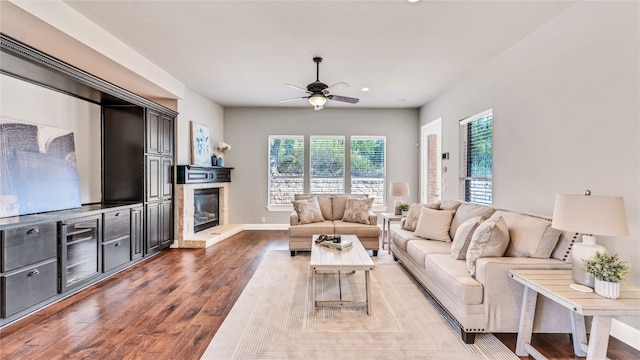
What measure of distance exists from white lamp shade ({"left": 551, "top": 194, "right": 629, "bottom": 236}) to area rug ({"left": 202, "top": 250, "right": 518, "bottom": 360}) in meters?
1.03

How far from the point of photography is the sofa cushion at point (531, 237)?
2.39 meters

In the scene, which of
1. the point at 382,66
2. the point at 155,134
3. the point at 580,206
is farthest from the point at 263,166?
the point at 580,206

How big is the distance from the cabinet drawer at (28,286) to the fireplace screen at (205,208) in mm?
2830

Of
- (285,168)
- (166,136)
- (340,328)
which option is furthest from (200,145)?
(340,328)

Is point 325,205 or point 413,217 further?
point 325,205

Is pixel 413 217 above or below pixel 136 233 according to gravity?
above

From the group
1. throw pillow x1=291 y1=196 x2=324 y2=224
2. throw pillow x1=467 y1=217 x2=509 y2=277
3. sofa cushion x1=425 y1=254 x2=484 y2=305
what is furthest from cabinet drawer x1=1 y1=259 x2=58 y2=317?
throw pillow x1=467 y1=217 x2=509 y2=277

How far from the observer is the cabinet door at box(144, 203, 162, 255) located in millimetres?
4488

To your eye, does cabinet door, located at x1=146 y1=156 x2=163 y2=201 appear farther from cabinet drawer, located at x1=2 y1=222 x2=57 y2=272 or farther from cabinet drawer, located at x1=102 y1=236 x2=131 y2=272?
cabinet drawer, located at x1=2 y1=222 x2=57 y2=272

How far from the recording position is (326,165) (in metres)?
6.93

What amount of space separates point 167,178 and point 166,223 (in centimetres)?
76

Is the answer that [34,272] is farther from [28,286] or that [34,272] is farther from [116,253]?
[116,253]

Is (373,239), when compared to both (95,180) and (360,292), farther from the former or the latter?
(95,180)

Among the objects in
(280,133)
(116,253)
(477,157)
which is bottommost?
(116,253)
